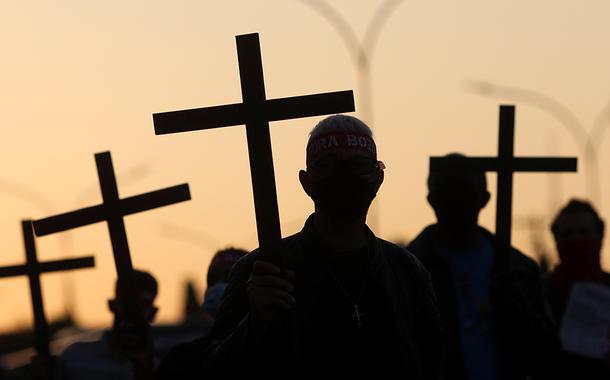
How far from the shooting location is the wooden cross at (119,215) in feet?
31.7

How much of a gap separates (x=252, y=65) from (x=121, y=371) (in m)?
3.92

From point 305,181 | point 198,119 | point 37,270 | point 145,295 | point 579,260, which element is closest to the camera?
point 305,181

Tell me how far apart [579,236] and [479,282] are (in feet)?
4.13

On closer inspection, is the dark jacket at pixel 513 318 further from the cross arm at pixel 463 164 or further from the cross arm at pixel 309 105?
the cross arm at pixel 309 105

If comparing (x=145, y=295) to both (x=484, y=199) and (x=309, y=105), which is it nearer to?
(x=484, y=199)

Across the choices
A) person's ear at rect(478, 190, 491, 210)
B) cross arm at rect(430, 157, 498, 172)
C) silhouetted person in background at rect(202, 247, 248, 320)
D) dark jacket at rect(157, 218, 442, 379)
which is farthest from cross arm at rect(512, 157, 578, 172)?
dark jacket at rect(157, 218, 442, 379)

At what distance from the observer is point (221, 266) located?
11453 millimetres

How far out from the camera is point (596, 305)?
1111 cm

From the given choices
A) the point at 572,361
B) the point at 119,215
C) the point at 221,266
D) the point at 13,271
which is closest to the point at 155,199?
the point at 119,215

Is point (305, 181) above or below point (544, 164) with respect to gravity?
above

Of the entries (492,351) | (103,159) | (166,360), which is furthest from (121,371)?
(166,360)

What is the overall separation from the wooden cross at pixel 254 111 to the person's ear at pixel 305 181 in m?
0.15

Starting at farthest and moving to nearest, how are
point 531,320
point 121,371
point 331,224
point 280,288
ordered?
point 121,371
point 531,320
point 331,224
point 280,288

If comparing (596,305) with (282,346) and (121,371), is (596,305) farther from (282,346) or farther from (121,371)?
(282,346)
